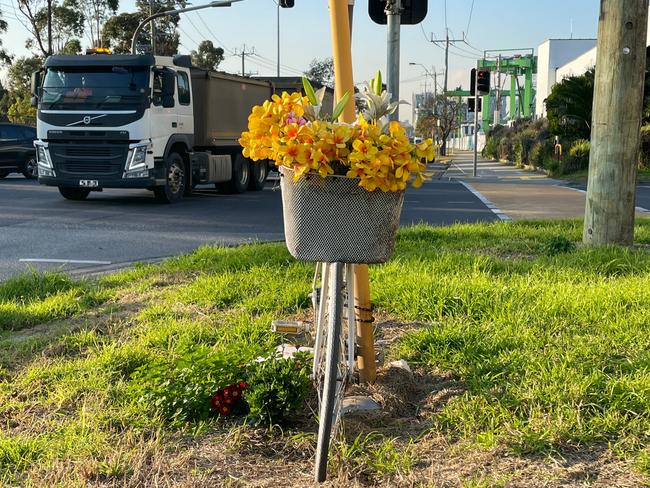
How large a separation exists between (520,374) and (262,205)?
12470 millimetres

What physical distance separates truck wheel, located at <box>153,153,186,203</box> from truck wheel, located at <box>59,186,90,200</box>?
73.0 inches

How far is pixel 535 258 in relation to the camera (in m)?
6.34

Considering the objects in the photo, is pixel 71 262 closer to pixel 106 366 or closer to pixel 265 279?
pixel 265 279

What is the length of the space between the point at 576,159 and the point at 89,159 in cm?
2185

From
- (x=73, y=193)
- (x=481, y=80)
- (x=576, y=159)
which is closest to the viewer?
(x=73, y=193)

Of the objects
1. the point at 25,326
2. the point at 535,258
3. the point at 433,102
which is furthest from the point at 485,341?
the point at 433,102

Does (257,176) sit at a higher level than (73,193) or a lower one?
higher

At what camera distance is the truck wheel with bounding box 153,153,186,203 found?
15.0 m

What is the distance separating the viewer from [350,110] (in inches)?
136

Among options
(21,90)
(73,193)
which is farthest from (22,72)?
(73,193)

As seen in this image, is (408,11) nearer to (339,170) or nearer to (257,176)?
(339,170)

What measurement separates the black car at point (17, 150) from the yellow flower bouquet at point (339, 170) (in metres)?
22.5

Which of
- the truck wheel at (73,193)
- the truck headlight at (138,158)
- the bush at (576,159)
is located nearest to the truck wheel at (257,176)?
the truck wheel at (73,193)

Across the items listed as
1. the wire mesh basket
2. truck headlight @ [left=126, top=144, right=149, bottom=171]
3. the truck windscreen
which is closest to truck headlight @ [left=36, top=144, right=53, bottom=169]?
the truck windscreen
